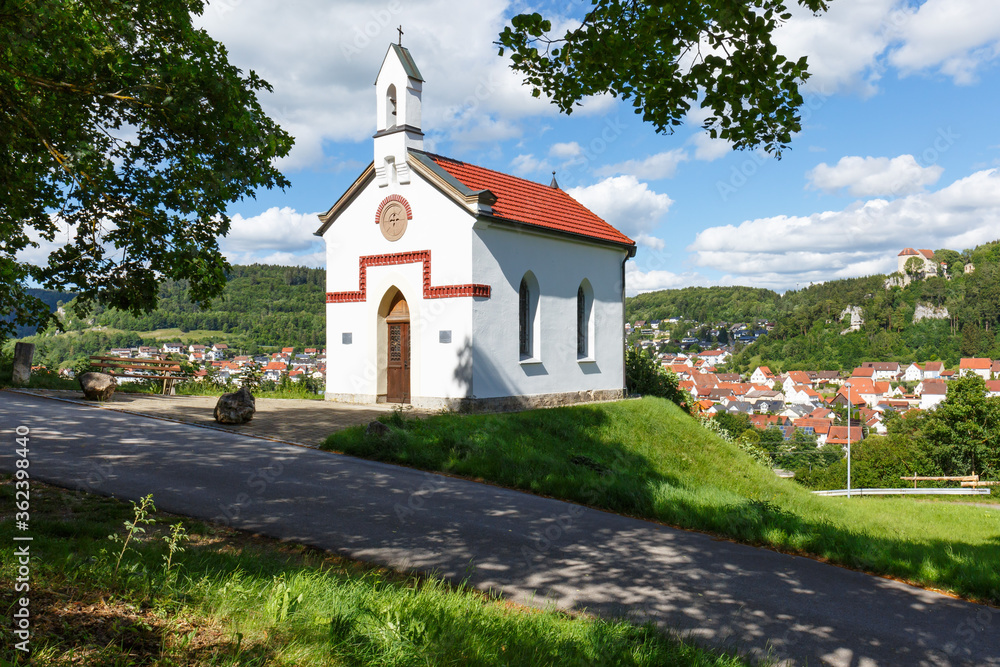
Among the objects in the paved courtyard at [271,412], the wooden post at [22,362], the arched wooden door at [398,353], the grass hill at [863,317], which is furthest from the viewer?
the grass hill at [863,317]

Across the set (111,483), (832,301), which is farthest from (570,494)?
(832,301)

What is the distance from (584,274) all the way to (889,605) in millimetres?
17028

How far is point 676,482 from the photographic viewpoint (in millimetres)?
12836

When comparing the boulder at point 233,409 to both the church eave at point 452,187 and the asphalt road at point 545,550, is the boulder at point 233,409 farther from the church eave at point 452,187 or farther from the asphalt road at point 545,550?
the church eave at point 452,187

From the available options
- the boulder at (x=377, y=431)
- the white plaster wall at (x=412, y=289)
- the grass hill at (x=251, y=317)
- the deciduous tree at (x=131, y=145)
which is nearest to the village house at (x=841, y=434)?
the grass hill at (x=251, y=317)

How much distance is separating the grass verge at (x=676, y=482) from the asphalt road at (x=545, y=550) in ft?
1.75

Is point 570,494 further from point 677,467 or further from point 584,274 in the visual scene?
point 584,274

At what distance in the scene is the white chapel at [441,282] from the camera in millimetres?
17938

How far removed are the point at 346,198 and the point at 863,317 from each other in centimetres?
12121

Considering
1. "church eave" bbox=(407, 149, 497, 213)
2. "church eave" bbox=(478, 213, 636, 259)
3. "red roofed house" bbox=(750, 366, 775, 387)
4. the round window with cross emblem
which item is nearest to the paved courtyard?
the round window with cross emblem

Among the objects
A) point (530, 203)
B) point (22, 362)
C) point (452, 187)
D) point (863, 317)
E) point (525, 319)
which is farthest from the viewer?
point (863, 317)

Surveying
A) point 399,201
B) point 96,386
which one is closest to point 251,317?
point 96,386

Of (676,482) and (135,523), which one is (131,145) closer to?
(135,523)

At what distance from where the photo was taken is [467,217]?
17.9 meters
